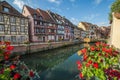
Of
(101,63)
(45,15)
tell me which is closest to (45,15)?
(45,15)

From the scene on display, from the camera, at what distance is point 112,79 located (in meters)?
5.47

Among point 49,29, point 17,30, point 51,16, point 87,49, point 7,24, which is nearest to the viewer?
point 87,49

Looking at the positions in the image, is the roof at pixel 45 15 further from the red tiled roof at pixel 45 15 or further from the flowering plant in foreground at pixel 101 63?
the flowering plant in foreground at pixel 101 63

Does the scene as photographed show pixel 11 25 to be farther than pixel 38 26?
No

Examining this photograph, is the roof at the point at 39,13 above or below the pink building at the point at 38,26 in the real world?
above

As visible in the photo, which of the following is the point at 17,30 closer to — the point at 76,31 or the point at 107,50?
the point at 107,50

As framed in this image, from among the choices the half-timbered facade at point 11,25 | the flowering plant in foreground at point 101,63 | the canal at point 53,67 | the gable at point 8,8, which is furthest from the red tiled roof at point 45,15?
the flowering plant in foreground at point 101,63

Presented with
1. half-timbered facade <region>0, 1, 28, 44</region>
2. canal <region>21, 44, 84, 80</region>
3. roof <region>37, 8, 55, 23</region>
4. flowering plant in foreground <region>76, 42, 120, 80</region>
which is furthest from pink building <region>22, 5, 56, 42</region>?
flowering plant in foreground <region>76, 42, 120, 80</region>

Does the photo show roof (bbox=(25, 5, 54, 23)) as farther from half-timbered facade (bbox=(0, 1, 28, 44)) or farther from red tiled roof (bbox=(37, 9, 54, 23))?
half-timbered facade (bbox=(0, 1, 28, 44))

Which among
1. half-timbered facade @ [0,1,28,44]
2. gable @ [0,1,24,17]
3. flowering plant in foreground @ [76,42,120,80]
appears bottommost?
flowering plant in foreground @ [76,42,120,80]

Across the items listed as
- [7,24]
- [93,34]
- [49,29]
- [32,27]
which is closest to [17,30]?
[7,24]

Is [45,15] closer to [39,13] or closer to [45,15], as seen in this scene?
[45,15]

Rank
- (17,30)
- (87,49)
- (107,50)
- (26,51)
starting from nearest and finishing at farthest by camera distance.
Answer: (107,50) → (87,49) → (26,51) → (17,30)

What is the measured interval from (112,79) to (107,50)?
1079 mm
